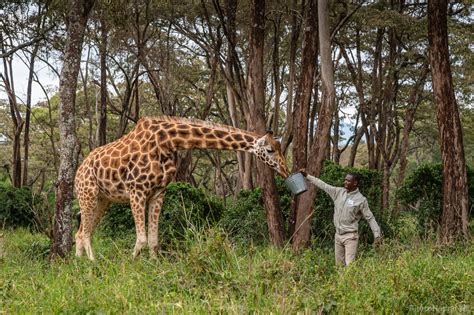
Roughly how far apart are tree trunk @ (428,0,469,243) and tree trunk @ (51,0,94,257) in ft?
18.6

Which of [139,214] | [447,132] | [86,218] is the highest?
[447,132]

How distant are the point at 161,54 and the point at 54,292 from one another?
14263 millimetres

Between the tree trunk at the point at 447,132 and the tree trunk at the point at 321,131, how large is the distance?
5.81 feet

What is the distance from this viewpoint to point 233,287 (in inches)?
219

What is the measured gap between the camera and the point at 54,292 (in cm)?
587

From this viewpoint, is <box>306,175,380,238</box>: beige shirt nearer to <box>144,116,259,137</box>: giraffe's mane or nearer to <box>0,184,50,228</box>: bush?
<box>144,116,259,137</box>: giraffe's mane

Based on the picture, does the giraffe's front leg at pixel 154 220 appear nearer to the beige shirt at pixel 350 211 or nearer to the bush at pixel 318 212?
the beige shirt at pixel 350 211

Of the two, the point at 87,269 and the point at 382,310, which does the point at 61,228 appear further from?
the point at 382,310

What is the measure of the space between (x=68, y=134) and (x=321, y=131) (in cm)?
414

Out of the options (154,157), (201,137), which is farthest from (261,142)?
(154,157)

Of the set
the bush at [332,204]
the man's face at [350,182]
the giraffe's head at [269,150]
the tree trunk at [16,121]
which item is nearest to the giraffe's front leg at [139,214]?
the giraffe's head at [269,150]

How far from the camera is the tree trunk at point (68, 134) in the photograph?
8625mm

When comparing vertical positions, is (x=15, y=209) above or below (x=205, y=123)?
below

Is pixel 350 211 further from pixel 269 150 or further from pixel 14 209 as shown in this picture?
pixel 14 209
